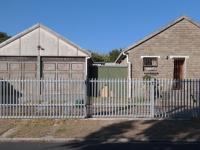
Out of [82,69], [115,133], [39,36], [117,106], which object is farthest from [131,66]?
[115,133]

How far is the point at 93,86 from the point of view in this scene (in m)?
20.8

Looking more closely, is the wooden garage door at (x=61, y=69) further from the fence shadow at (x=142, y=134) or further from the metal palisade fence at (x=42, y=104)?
the fence shadow at (x=142, y=134)

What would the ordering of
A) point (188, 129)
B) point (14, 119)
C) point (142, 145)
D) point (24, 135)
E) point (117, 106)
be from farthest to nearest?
point (117, 106) < point (14, 119) < point (188, 129) < point (24, 135) < point (142, 145)

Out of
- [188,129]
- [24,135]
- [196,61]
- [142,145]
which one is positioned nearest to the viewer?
[142,145]

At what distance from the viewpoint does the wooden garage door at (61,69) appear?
32219 millimetres

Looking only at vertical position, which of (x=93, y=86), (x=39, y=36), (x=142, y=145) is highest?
(x=39, y=36)

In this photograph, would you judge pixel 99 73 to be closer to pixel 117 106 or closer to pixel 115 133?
pixel 117 106

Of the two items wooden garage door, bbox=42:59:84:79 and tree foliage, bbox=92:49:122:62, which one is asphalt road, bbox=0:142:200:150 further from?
Result: tree foliage, bbox=92:49:122:62

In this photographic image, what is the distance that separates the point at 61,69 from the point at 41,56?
1.51 m

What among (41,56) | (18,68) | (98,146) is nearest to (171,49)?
(41,56)

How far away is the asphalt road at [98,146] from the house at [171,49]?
17313 millimetres

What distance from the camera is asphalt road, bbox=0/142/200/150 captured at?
13.4 meters

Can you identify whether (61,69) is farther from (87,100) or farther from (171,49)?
(87,100)

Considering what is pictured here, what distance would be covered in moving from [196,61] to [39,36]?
992 cm
